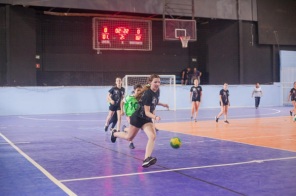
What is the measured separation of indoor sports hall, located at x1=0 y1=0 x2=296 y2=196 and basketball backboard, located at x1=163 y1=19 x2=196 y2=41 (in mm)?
70

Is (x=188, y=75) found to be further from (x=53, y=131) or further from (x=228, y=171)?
(x=228, y=171)

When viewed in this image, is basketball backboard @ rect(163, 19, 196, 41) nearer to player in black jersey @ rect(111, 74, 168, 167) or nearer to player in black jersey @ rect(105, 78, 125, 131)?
player in black jersey @ rect(105, 78, 125, 131)

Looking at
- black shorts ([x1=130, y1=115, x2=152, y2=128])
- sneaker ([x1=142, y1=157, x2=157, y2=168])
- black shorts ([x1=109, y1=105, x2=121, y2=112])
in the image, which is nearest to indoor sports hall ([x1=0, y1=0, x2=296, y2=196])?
sneaker ([x1=142, y1=157, x2=157, y2=168])

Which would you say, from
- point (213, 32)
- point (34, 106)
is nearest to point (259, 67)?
point (213, 32)

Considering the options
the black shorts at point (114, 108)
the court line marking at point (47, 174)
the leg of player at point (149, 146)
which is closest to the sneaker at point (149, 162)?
the leg of player at point (149, 146)

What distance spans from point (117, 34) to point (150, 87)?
62.8 feet

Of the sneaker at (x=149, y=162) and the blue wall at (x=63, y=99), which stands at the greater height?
the blue wall at (x=63, y=99)

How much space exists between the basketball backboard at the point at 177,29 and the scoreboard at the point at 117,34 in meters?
2.74

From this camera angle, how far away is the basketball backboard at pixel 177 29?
25.4 meters

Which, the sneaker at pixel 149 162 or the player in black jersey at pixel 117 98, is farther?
the player in black jersey at pixel 117 98

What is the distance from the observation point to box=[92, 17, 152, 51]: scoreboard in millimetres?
26672

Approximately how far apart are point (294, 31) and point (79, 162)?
29.4 m

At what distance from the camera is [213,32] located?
1266 inches

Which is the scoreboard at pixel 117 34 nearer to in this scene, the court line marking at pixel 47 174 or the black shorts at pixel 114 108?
the black shorts at pixel 114 108
